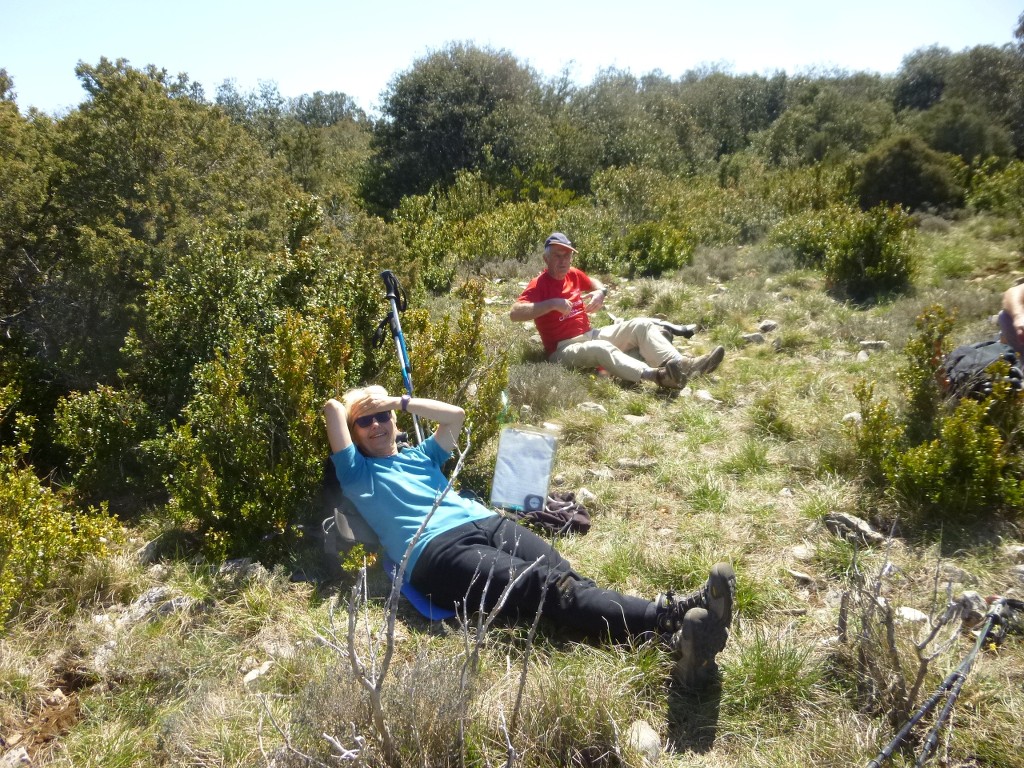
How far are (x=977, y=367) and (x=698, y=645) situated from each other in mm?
2409

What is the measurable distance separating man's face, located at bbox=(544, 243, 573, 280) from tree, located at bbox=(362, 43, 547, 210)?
11.4 meters

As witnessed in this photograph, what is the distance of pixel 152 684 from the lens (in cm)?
273

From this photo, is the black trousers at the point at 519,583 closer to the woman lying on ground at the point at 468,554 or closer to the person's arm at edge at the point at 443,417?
the woman lying on ground at the point at 468,554

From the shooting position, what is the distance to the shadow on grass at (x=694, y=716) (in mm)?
2406

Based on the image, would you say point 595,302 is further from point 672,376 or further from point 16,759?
point 16,759

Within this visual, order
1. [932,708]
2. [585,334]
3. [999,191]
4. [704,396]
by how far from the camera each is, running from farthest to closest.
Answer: [999,191], [585,334], [704,396], [932,708]

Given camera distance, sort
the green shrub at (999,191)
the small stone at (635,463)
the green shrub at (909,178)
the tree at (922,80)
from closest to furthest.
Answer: the small stone at (635,463), the green shrub at (999,191), the green shrub at (909,178), the tree at (922,80)

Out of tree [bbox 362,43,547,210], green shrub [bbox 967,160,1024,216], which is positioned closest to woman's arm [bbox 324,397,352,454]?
green shrub [bbox 967,160,1024,216]

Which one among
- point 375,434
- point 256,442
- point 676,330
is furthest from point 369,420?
point 676,330

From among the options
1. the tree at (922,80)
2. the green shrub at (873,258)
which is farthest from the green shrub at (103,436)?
the tree at (922,80)

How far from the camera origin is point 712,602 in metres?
2.55

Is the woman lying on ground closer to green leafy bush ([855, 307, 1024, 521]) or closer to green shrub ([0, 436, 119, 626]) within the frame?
green shrub ([0, 436, 119, 626])

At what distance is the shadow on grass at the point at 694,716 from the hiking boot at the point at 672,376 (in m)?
2.92

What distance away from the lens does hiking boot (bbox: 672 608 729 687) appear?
2518 mm
